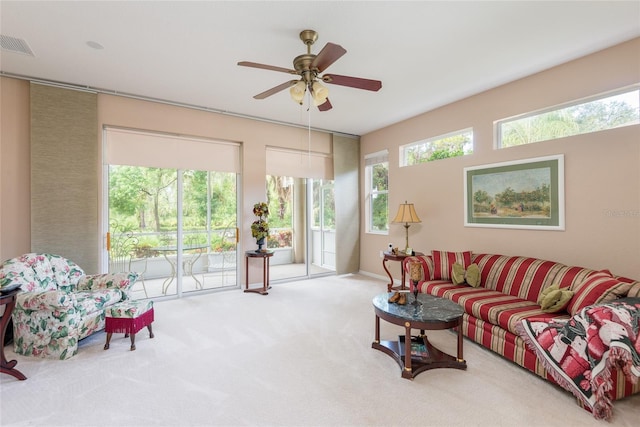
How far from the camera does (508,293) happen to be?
131 inches

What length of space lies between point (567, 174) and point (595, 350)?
2142 millimetres

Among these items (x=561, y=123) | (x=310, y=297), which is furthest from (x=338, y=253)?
(x=561, y=123)

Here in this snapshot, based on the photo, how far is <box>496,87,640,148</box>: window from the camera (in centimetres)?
300

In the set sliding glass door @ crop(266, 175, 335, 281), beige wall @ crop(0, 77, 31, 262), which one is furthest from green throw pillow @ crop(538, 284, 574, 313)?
beige wall @ crop(0, 77, 31, 262)

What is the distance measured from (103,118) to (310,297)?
3.96 m

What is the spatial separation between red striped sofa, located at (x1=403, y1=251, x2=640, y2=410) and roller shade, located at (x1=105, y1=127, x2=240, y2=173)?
11.8 feet

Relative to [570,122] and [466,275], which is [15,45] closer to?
[466,275]

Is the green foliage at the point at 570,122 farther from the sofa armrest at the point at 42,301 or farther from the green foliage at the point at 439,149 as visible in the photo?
the sofa armrest at the point at 42,301

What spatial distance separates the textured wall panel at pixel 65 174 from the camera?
369cm

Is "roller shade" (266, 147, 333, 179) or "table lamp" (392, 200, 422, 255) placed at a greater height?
"roller shade" (266, 147, 333, 179)

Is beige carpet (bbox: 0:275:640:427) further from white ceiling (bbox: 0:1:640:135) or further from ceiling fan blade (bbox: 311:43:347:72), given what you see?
white ceiling (bbox: 0:1:640:135)

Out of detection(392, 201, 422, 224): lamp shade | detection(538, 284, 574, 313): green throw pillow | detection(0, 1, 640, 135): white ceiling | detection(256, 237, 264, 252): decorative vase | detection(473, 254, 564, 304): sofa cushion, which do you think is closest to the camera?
detection(0, 1, 640, 135): white ceiling

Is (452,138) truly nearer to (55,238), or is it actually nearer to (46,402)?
(46,402)

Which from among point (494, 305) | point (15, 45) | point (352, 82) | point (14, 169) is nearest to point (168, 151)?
point (14, 169)
